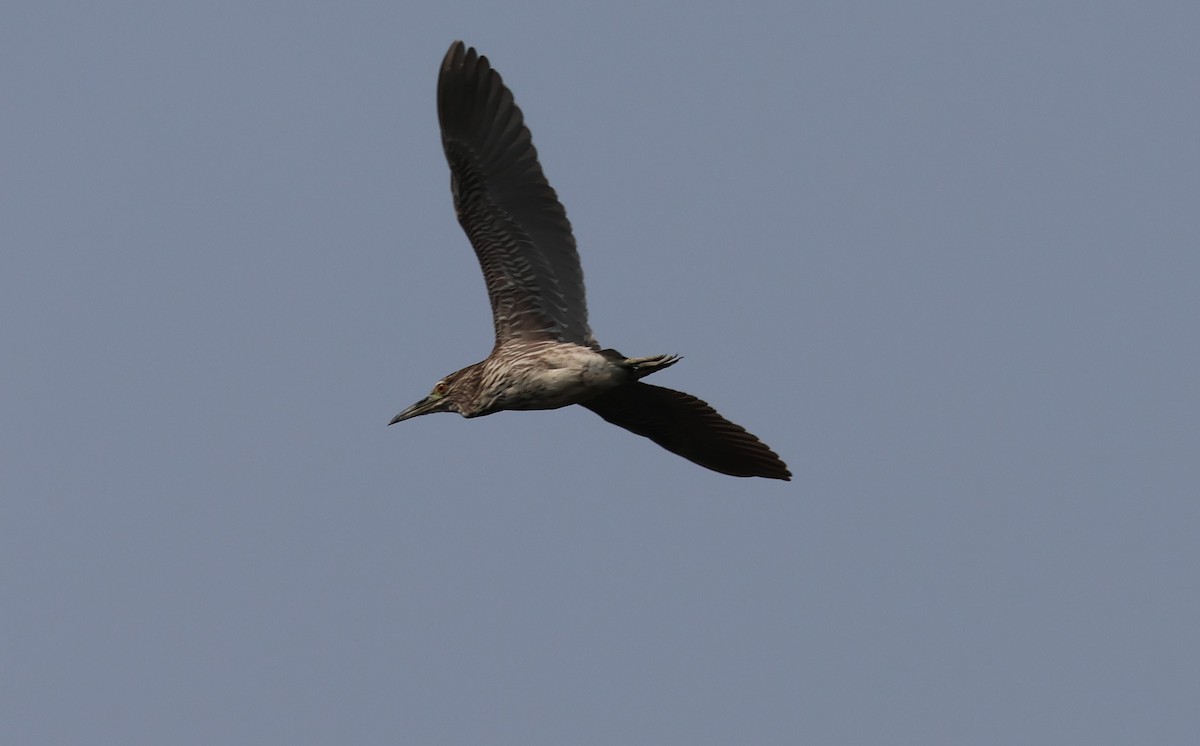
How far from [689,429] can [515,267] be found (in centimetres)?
236

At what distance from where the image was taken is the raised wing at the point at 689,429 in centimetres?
1705

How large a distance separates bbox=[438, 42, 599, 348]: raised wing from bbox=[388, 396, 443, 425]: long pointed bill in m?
0.93

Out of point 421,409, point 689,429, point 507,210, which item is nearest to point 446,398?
point 421,409

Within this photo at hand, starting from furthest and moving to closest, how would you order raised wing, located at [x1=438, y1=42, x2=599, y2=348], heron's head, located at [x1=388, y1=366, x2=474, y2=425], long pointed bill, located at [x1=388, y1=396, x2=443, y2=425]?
long pointed bill, located at [x1=388, y1=396, x2=443, y2=425] → heron's head, located at [x1=388, y1=366, x2=474, y2=425] → raised wing, located at [x1=438, y1=42, x2=599, y2=348]

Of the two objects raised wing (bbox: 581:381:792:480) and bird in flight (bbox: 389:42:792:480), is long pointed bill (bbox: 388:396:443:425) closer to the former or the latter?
bird in flight (bbox: 389:42:792:480)

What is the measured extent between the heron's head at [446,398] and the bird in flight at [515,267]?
0.02 m

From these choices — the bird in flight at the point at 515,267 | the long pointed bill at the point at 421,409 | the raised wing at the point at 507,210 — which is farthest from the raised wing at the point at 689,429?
the long pointed bill at the point at 421,409

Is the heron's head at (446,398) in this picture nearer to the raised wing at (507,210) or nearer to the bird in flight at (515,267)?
the bird in flight at (515,267)

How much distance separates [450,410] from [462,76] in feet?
9.77

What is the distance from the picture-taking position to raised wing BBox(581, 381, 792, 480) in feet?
55.9

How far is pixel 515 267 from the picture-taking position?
16312 millimetres

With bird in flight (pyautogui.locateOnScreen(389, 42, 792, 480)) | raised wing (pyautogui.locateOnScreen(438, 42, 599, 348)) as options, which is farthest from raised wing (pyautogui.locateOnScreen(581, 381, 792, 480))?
raised wing (pyautogui.locateOnScreen(438, 42, 599, 348))

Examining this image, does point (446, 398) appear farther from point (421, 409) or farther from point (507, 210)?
point (507, 210)

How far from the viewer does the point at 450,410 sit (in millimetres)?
16922
